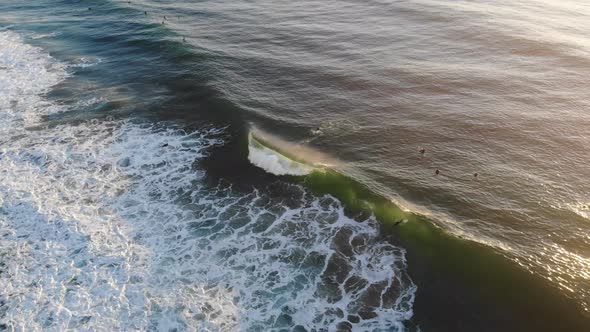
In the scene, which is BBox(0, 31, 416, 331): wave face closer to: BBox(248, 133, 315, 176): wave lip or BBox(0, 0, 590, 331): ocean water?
BBox(0, 0, 590, 331): ocean water

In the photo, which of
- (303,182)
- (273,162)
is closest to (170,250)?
(303,182)

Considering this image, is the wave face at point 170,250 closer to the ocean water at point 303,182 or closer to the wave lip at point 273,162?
the ocean water at point 303,182

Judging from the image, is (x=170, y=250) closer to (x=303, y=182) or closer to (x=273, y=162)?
(x=303, y=182)

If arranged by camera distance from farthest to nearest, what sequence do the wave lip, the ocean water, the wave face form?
the wave lip
the ocean water
the wave face

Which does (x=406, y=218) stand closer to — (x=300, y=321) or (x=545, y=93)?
(x=300, y=321)

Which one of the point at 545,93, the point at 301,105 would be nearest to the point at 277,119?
the point at 301,105

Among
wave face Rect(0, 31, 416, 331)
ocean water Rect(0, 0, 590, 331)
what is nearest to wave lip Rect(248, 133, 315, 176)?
ocean water Rect(0, 0, 590, 331)
